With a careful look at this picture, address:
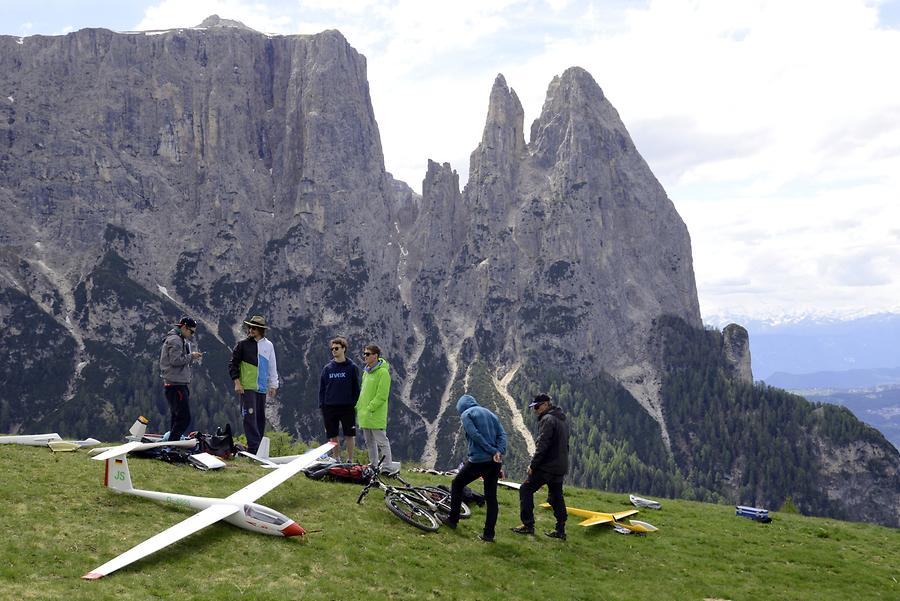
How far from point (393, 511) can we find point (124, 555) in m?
9.03

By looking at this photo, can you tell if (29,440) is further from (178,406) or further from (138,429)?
(178,406)

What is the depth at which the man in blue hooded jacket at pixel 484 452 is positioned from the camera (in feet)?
69.1

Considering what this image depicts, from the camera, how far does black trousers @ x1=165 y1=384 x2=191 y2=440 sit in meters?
26.0

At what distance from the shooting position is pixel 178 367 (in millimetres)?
25703

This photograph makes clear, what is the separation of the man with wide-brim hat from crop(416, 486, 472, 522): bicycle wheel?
315 inches

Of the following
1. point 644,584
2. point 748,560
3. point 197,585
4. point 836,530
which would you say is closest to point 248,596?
point 197,585

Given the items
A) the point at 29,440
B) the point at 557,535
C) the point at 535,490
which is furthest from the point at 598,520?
the point at 29,440

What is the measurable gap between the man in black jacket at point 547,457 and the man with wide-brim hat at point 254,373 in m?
11.6

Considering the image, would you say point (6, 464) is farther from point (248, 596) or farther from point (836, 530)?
point (836, 530)

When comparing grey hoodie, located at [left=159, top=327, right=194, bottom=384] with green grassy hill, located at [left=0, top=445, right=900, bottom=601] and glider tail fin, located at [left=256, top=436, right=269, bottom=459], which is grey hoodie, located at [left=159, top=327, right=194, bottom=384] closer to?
green grassy hill, located at [left=0, top=445, right=900, bottom=601]

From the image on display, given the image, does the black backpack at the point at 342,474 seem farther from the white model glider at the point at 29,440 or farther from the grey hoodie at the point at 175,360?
the white model glider at the point at 29,440

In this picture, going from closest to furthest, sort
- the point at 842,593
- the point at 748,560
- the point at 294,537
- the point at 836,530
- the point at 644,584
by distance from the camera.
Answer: the point at 294,537 < the point at 644,584 < the point at 842,593 < the point at 748,560 < the point at 836,530

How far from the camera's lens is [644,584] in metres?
20.6

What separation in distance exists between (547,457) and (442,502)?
14.0 ft
